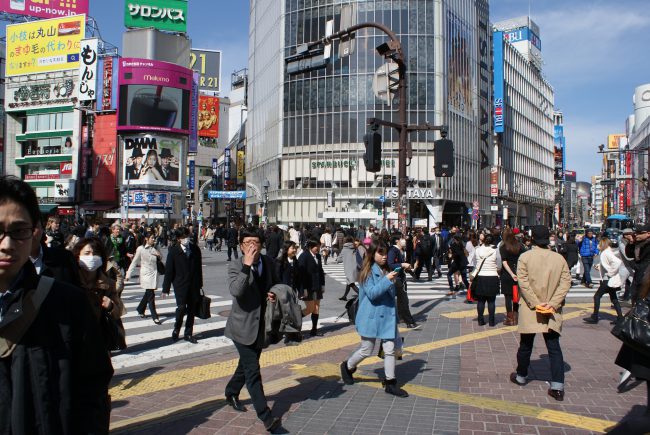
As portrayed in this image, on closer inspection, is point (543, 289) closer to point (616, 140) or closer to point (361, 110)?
point (361, 110)

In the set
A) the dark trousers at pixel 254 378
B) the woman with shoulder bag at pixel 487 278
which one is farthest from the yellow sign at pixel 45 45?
the dark trousers at pixel 254 378

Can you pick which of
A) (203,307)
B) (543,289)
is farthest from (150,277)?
(543,289)

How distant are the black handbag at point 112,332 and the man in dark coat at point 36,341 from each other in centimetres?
282

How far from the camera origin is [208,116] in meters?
91.5

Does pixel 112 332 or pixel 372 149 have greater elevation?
pixel 372 149

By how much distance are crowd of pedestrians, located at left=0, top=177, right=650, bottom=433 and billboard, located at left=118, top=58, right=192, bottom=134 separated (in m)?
50.1

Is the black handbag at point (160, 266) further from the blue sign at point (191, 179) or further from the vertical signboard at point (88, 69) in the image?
the blue sign at point (191, 179)

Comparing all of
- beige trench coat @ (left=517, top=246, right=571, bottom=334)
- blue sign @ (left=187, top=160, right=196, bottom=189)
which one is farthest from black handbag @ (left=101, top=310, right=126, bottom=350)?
blue sign @ (left=187, top=160, right=196, bottom=189)

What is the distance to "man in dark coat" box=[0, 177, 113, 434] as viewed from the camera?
1.82 meters

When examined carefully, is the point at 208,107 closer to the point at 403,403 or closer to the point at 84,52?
the point at 84,52

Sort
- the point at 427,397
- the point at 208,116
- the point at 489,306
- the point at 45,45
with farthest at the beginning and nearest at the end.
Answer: the point at 208,116, the point at 45,45, the point at 489,306, the point at 427,397

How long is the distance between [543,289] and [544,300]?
0.12 m

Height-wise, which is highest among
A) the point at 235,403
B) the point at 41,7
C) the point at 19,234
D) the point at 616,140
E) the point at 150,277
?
the point at 41,7

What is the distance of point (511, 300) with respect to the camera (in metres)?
10.0
